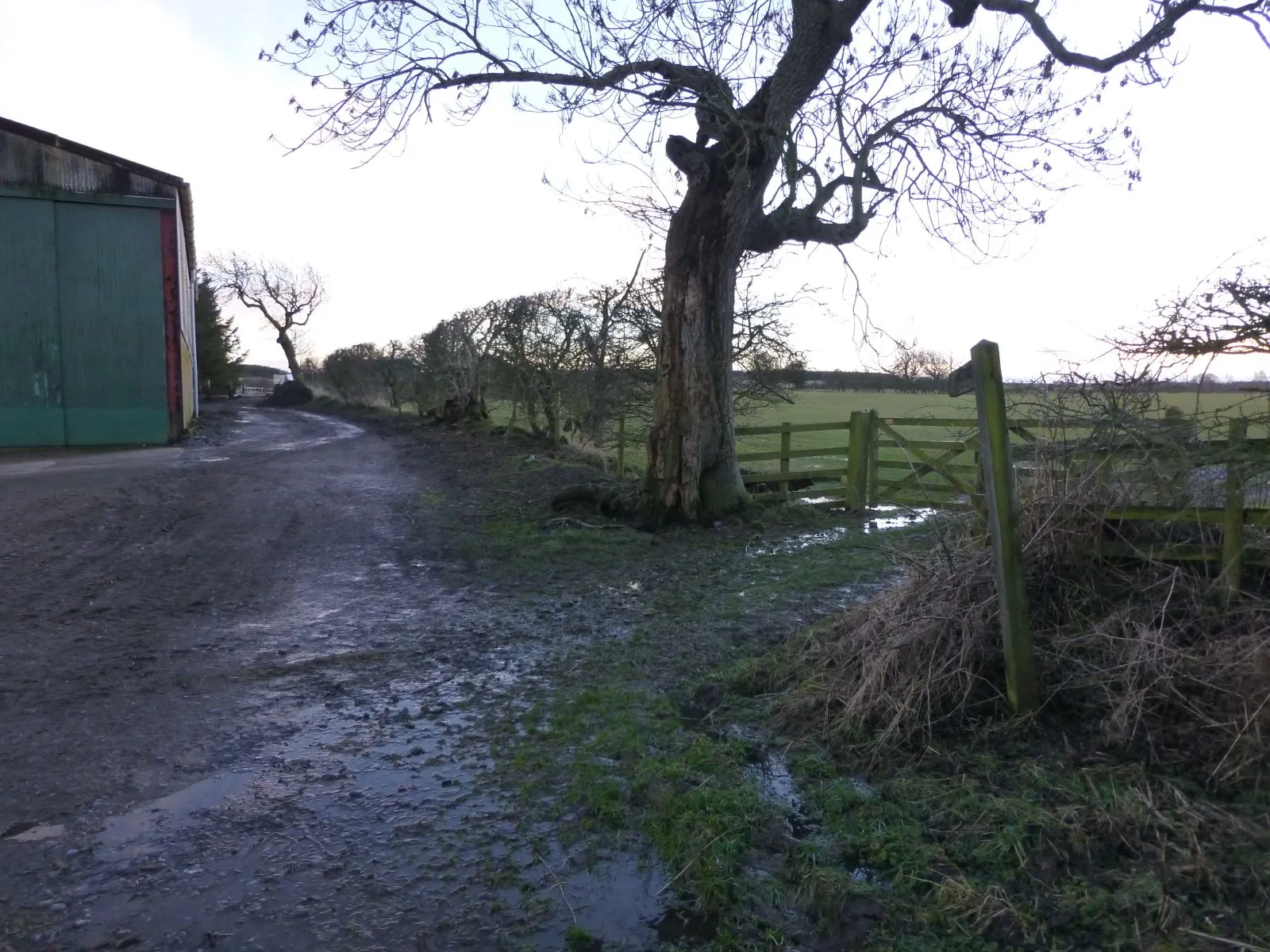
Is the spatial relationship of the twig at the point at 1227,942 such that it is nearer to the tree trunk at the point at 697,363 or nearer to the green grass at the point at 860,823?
the green grass at the point at 860,823

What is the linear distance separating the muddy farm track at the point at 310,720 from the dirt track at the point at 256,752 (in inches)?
0.6

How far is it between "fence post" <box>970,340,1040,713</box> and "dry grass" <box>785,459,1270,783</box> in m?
0.15

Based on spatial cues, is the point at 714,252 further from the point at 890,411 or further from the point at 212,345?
the point at 212,345

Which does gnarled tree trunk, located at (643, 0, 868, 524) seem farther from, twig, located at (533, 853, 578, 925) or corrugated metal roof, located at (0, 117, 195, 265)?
corrugated metal roof, located at (0, 117, 195, 265)

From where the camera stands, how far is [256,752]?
4.61 m

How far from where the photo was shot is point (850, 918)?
3.18 meters

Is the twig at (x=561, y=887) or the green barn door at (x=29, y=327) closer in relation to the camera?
the twig at (x=561, y=887)

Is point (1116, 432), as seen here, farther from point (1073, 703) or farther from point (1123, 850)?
point (1123, 850)

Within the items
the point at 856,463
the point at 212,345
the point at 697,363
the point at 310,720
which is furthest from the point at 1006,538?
the point at 212,345

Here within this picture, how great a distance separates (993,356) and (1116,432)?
0.82 meters

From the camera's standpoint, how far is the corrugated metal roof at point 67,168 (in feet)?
60.8

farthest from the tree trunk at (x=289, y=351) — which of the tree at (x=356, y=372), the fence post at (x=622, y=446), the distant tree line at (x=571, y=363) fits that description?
the fence post at (x=622, y=446)

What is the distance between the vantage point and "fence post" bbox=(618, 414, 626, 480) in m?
15.3

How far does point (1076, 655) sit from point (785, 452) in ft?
27.2
